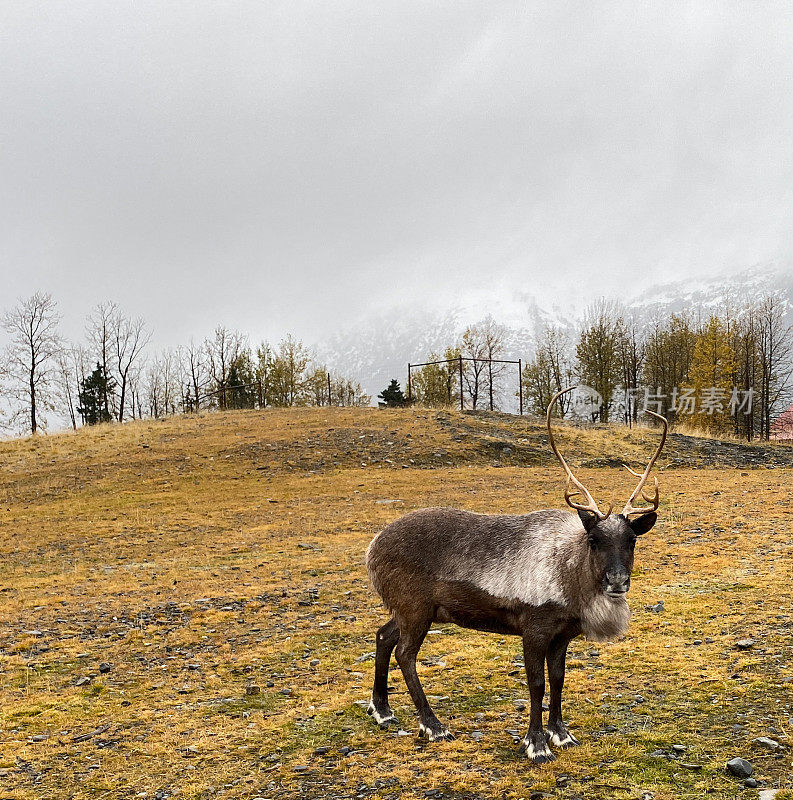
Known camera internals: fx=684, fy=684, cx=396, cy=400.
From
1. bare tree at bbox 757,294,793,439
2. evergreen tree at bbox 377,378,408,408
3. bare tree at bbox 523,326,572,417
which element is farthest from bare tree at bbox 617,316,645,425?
evergreen tree at bbox 377,378,408,408

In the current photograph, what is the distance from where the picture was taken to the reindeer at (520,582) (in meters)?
6.27

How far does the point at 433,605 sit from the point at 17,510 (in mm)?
24698

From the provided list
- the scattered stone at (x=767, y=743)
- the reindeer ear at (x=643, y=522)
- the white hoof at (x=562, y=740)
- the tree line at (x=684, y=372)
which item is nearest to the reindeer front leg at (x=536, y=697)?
the white hoof at (x=562, y=740)

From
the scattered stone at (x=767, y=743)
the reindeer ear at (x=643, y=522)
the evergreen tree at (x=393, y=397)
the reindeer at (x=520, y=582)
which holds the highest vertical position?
the evergreen tree at (x=393, y=397)

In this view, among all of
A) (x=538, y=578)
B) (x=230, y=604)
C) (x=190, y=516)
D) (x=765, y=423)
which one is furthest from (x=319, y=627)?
(x=765, y=423)

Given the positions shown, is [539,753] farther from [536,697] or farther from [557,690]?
[557,690]

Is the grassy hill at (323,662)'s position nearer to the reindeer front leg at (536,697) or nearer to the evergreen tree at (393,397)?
the reindeer front leg at (536,697)

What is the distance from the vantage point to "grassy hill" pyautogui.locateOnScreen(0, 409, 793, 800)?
20.9 feet

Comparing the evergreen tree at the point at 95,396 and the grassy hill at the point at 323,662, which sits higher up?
the evergreen tree at the point at 95,396

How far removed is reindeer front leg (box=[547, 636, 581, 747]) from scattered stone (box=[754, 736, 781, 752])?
5.26 feet

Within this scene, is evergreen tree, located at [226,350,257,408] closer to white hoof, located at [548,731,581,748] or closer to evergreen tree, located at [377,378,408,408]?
evergreen tree, located at [377,378,408,408]

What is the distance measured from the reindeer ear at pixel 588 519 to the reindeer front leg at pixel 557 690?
1.20m

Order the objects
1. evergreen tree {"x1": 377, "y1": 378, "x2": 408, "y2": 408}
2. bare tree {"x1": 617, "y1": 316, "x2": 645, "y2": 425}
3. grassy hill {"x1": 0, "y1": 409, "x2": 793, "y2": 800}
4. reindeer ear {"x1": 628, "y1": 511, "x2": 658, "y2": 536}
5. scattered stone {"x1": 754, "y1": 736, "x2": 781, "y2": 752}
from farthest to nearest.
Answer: bare tree {"x1": 617, "y1": 316, "x2": 645, "y2": 425}
evergreen tree {"x1": 377, "y1": 378, "x2": 408, "y2": 408}
grassy hill {"x1": 0, "y1": 409, "x2": 793, "y2": 800}
reindeer ear {"x1": 628, "y1": 511, "x2": 658, "y2": 536}
scattered stone {"x1": 754, "y1": 736, "x2": 781, "y2": 752}

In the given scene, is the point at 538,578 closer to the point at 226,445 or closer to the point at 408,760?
the point at 408,760
